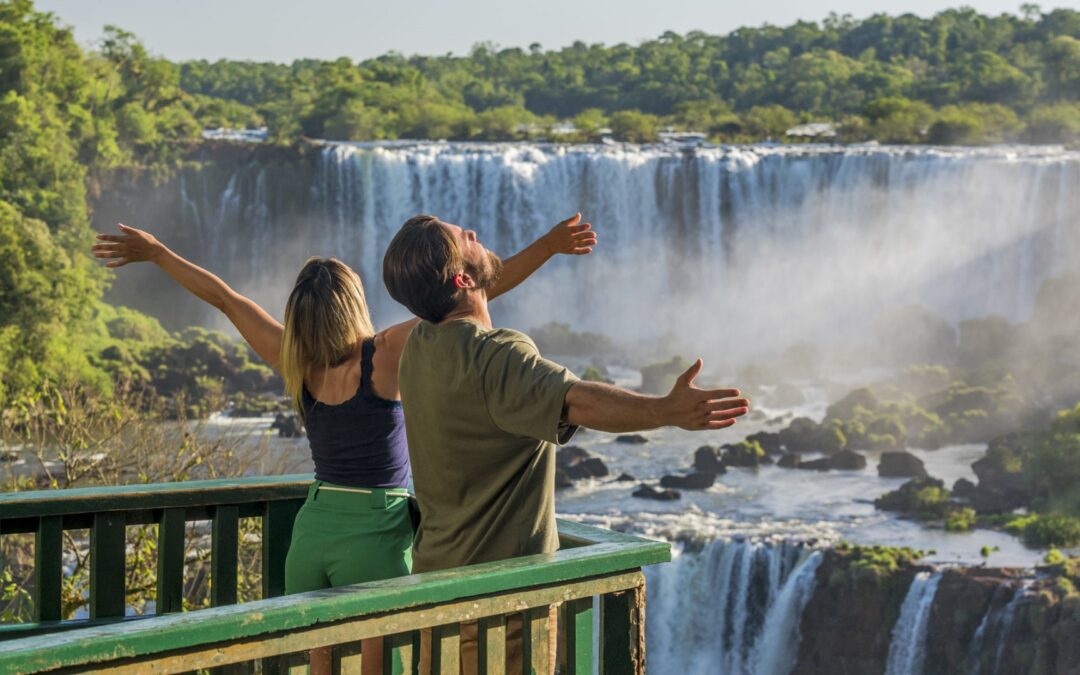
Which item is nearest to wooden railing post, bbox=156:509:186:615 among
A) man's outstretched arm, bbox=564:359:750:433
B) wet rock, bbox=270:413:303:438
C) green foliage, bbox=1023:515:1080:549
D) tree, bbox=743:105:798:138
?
man's outstretched arm, bbox=564:359:750:433

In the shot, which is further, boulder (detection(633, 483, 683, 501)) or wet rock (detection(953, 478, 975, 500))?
boulder (detection(633, 483, 683, 501))

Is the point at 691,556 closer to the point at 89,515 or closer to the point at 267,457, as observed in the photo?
the point at 267,457

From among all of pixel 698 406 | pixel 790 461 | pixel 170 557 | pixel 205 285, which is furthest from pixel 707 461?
pixel 698 406

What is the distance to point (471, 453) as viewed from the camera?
2982mm

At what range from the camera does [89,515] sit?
3633mm

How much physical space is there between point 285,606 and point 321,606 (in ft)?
0.19

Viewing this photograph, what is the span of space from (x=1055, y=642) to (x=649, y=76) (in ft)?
158

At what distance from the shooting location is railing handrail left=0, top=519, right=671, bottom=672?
2213mm

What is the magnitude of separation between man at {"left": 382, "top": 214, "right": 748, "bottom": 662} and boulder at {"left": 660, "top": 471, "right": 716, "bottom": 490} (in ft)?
70.1

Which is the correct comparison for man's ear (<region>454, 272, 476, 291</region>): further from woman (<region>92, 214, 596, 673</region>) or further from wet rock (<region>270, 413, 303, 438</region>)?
wet rock (<region>270, 413, 303, 438</region>)

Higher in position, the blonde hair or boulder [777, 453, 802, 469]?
the blonde hair

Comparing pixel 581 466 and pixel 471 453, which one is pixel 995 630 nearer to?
pixel 581 466

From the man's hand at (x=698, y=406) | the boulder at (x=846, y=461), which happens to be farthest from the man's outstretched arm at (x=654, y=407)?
the boulder at (x=846, y=461)

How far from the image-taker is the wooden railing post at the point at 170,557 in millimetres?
3670
